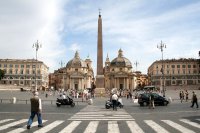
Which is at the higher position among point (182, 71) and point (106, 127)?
point (182, 71)

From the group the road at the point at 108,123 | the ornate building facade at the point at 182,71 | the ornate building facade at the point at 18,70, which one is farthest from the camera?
the ornate building facade at the point at 18,70

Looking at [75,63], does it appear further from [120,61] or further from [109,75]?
[120,61]

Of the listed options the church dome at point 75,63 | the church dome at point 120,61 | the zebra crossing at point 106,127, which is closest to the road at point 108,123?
the zebra crossing at point 106,127

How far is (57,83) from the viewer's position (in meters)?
146

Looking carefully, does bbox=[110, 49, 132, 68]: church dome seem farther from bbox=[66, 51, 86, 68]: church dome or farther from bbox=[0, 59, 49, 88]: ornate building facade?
bbox=[0, 59, 49, 88]: ornate building facade

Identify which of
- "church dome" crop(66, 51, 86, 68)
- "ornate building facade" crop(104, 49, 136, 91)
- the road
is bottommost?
the road

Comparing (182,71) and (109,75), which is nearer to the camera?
(182,71)

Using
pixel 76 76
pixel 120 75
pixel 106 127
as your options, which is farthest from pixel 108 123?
pixel 76 76

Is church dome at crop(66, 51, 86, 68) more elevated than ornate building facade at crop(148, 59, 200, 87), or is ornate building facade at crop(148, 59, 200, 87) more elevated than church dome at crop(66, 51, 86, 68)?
church dome at crop(66, 51, 86, 68)

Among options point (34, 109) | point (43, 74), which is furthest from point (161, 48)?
point (43, 74)

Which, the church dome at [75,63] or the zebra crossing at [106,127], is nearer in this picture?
the zebra crossing at [106,127]

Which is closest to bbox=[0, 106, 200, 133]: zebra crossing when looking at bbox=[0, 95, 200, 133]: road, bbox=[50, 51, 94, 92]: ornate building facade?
bbox=[0, 95, 200, 133]: road

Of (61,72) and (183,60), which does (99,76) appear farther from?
(61,72)

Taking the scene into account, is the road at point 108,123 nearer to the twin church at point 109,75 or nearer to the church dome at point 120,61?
the twin church at point 109,75
